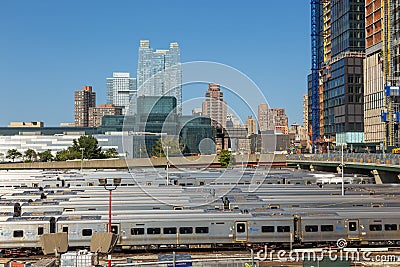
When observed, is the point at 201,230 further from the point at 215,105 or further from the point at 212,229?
the point at 215,105

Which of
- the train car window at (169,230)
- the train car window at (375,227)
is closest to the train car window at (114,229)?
the train car window at (169,230)

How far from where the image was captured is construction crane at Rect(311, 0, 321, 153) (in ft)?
524

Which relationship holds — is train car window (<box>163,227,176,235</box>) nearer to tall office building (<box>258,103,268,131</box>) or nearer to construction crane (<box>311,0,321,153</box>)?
tall office building (<box>258,103,268,131</box>)

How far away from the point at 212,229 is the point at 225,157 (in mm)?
77348

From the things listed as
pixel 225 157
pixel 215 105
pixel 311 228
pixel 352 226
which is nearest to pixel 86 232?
pixel 311 228

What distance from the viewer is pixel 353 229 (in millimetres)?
36375

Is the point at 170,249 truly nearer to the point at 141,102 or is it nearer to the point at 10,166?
the point at 141,102

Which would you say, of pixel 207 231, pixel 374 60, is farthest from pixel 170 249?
pixel 374 60

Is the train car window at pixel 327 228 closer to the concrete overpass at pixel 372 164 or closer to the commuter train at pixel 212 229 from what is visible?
the commuter train at pixel 212 229

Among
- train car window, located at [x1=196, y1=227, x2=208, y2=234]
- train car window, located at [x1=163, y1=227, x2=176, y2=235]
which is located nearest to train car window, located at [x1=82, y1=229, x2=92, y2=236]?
train car window, located at [x1=163, y1=227, x2=176, y2=235]

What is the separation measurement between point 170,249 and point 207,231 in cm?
269

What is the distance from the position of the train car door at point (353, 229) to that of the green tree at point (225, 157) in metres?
70.8

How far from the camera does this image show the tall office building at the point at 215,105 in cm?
4066

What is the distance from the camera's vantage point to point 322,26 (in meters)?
166
